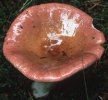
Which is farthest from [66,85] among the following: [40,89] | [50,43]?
[50,43]

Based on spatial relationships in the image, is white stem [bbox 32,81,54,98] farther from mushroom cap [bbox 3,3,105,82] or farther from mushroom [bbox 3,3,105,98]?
mushroom cap [bbox 3,3,105,82]

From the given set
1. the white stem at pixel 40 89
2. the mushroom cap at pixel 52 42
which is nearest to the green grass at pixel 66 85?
the white stem at pixel 40 89

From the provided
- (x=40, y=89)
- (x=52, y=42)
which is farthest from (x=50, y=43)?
(x=40, y=89)

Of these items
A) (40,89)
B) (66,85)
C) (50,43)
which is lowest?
(66,85)

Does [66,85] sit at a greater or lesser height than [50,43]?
lesser

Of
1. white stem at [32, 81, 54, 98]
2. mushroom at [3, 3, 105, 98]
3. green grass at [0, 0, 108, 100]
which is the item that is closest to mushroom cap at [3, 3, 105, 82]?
mushroom at [3, 3, 105, 98]

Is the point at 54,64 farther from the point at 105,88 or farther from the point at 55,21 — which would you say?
the point at 105,88

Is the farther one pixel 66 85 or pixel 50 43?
pixel 66 85

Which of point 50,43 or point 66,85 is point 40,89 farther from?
point 50,43
